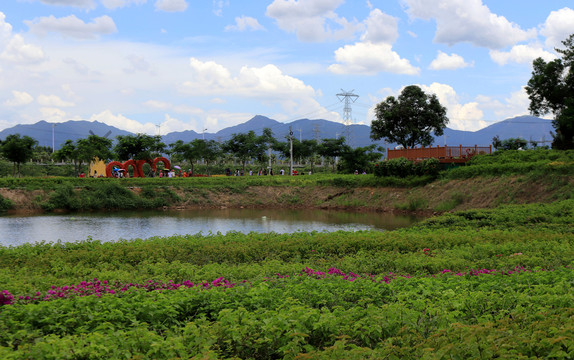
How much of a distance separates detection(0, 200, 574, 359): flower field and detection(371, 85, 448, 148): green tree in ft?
156

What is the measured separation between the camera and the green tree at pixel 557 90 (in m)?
42.6

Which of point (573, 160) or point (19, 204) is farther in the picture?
point (19, 204)

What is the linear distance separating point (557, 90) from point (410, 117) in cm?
1934

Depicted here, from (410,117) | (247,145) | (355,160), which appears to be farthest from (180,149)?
(410,117)

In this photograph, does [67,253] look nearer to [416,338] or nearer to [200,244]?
[200,244]

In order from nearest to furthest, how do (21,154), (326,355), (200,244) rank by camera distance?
(326,355)
(200,244)
(21,154)

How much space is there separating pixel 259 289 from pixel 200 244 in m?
7.63

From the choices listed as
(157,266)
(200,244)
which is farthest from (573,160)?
(157,266)

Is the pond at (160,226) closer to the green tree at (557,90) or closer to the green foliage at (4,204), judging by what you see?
the green foliage at (4,204)

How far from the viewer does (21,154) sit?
56.1 metres

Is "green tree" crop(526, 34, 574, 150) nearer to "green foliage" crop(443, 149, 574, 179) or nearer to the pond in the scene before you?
"green foliage" crop(443, 149, 574, 179)

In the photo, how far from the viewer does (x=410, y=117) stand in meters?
60.6

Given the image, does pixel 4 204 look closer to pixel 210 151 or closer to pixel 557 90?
pixel 210 151

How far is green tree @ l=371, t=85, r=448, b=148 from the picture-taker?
60.4 metres
